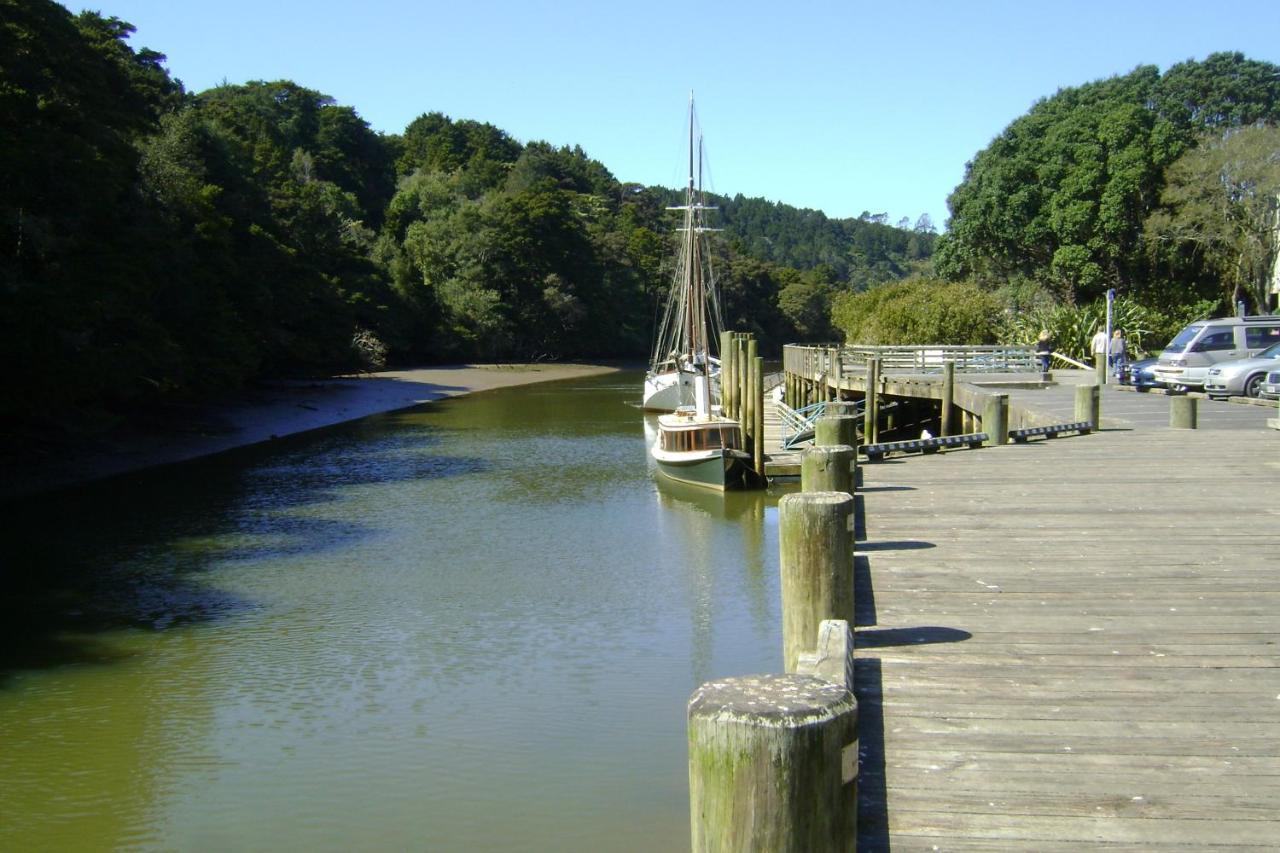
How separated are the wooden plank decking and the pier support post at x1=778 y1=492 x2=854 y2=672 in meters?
0.34

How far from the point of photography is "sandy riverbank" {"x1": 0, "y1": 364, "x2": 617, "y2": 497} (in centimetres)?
2705

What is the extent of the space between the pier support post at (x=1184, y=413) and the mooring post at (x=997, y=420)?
3409 mm

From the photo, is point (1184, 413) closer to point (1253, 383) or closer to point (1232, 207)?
point (1253, 383)

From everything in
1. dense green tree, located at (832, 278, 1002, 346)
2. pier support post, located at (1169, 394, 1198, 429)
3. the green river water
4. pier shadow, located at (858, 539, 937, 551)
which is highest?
dense green tree, located at (832, 278, 1002, 346)

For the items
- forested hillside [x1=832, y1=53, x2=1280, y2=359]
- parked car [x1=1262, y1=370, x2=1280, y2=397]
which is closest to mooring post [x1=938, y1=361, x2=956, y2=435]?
parked car [x1=1262, y1=370, x2=1280, y2=397]

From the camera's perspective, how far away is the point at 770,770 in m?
3.31

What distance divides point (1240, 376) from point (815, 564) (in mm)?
20856

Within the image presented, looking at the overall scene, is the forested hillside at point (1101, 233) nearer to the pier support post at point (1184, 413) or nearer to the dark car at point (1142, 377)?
the dark car at point (1142, 377)

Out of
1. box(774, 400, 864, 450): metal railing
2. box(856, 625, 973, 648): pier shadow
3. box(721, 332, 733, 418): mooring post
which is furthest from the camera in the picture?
box(721, 332, 733, 418): mooring post

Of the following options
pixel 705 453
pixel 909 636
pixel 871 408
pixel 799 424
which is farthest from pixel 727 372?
pixel 909 636

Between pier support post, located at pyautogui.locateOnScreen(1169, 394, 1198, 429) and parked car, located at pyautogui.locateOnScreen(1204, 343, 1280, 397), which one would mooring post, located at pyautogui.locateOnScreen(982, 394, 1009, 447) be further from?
parked car, located at pyautogui.locateOnScreen(1204, 343, 1280, 397)

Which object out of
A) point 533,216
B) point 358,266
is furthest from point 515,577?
point 533,216

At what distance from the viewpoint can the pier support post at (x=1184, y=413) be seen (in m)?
16.8

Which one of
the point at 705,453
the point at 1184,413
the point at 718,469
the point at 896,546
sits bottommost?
the point at 718,469
